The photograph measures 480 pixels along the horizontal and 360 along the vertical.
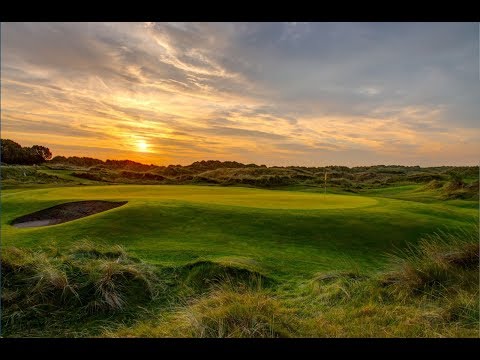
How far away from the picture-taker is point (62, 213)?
59.8ft

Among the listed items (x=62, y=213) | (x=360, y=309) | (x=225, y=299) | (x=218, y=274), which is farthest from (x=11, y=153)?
(x=360, y=309)

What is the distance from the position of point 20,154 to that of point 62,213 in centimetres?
4420

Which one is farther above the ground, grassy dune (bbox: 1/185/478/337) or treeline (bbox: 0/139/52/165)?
treeline (bbox: 0/139/52/165)

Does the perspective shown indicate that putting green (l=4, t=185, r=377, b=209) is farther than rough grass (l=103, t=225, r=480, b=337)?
Yes

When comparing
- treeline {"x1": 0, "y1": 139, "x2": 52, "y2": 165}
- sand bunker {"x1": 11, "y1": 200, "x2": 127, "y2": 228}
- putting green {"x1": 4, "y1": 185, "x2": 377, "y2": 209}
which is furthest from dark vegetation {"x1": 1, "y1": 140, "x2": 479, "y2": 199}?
Answer: sand bunker {"x1": 11, "y1": 200, "x2": 127, "y2": 228}

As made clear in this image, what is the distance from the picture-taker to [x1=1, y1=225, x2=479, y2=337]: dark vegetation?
5.22m

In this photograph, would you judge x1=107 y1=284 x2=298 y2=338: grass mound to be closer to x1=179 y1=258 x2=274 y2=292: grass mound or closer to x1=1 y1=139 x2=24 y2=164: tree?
x1=179 y1=258 x2=274 y2=292: grass mound

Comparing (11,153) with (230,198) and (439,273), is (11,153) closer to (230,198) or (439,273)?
(230,198)

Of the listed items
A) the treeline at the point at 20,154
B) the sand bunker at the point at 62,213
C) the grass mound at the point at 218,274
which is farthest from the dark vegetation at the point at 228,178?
the grass mound at the point at 218,274

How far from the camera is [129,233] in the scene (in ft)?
45.2

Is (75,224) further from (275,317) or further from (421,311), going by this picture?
(421,311)

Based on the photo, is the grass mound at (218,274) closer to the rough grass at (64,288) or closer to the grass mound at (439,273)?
the rough grass at (64,288)

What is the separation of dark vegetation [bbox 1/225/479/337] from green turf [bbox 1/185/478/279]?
1585 millimetres
